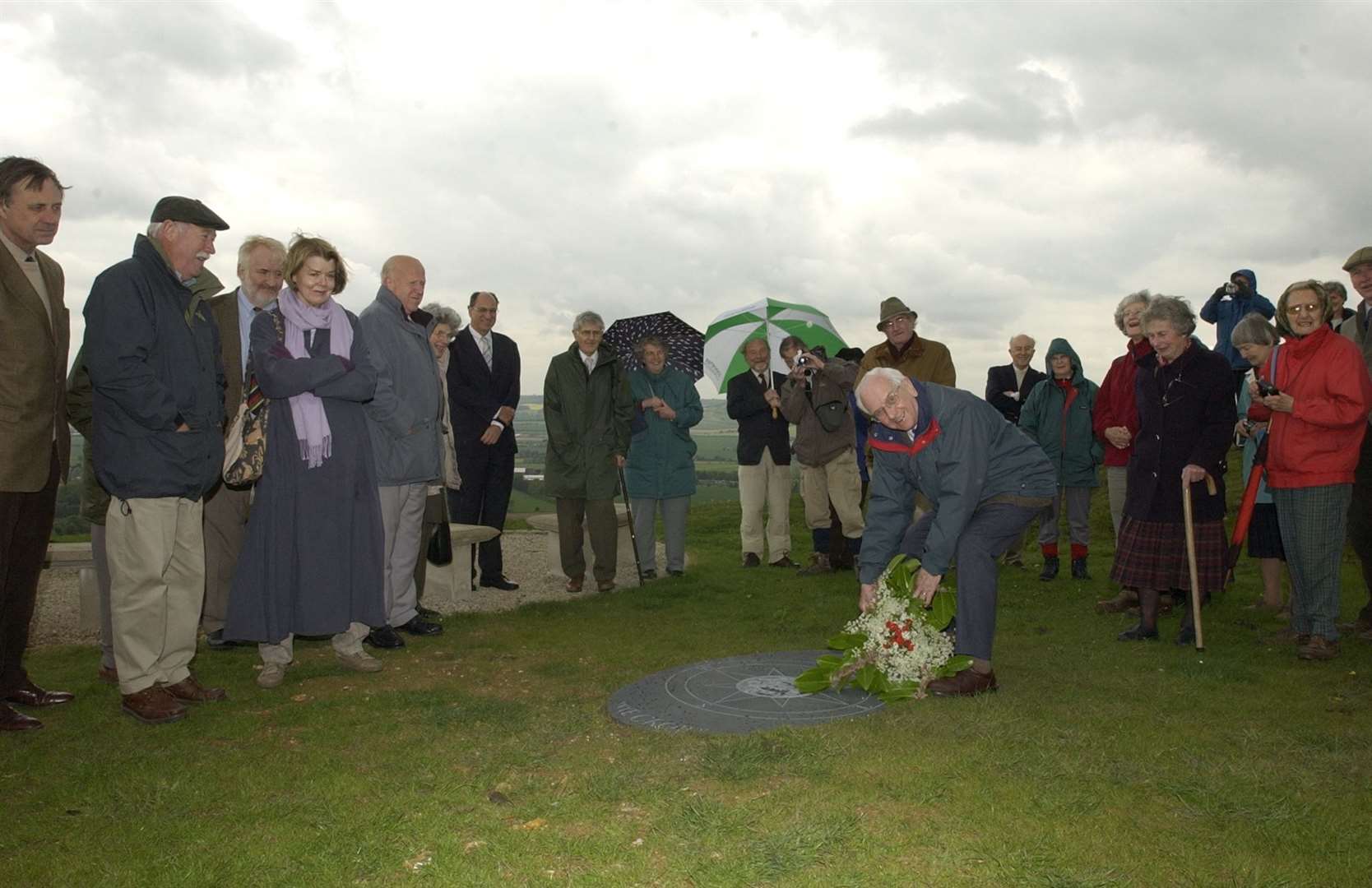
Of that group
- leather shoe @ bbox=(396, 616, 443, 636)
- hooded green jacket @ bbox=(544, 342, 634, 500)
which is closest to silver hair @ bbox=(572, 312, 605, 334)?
hooded green jacket @ bbox=(544, 342, 634, 500)

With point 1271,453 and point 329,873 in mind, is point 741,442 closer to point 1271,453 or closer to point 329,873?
point 1271,453

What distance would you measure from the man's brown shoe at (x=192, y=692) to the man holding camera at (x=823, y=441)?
585 centimetres

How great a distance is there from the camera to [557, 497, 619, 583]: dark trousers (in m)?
9.41

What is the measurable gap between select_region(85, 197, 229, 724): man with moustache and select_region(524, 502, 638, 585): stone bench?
452cm

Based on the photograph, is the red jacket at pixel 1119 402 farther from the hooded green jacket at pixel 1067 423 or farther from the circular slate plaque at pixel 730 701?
the circular slate plaque at pixel 730 701

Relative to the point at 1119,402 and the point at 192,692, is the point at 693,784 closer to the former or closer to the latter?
the point at 192,692

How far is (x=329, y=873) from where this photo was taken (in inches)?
130

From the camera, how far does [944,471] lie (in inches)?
206

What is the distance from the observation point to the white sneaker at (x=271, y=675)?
579 cm

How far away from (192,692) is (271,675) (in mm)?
467

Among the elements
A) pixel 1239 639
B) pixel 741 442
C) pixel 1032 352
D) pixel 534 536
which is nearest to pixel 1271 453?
pixel 1239 639

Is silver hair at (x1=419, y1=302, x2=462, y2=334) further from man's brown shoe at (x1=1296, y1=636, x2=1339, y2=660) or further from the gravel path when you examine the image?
man's brown shoe at (x1=1296, y1=636, x2=1339, y2=660)

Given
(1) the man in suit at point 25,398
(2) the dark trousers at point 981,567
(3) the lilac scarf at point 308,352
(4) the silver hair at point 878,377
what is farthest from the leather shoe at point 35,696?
(2) the dark trousers at point 981,567

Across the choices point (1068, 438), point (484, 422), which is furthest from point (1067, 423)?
point (484, 422)
